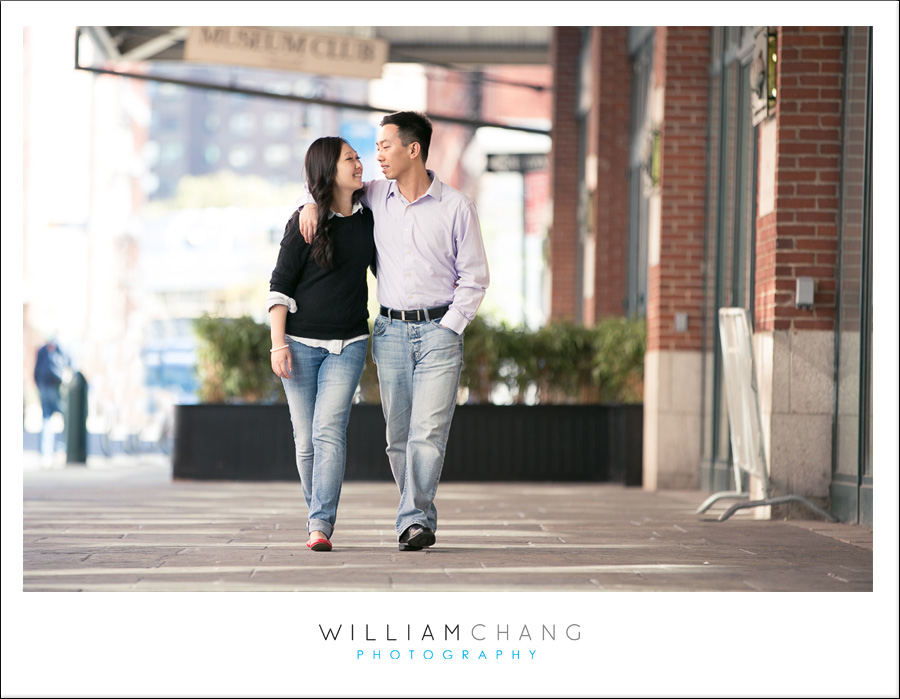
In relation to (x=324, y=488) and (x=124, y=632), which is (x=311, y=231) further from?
(x=124, y=632)

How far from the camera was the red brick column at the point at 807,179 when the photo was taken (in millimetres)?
7824

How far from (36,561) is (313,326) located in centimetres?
154

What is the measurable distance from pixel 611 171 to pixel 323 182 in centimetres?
949

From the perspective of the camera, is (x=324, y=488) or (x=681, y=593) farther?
(x=324, y=488)

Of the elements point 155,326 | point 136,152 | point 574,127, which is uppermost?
point 136,152

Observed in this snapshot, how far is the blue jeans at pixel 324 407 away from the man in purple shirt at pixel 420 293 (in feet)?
0.55

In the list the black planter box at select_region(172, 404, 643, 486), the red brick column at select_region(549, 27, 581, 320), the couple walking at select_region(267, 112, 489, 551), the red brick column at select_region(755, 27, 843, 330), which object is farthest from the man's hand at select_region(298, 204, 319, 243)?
the red brick column at select_region(549, 27, 581, 320)

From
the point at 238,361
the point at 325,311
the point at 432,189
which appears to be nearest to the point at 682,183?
the point at 238,361

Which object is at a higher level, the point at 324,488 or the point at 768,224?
the point at 768,224

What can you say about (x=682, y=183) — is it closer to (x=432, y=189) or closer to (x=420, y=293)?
(x=432, y=189)

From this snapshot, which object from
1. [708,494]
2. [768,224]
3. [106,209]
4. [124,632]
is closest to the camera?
[124,632]

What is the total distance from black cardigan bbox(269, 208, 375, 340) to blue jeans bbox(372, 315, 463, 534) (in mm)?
198

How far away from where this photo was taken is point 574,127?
17438 mm

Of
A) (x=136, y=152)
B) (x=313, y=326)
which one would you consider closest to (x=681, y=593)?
(x=313, y=326)
